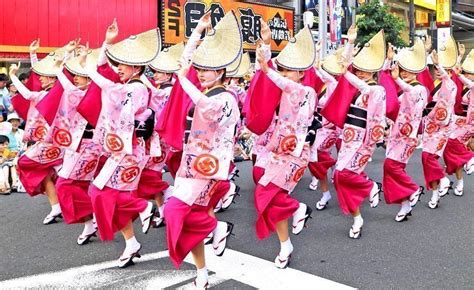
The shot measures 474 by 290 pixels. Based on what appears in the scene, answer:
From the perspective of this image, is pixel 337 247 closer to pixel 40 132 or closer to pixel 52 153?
pixel 52 153

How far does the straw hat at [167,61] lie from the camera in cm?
557

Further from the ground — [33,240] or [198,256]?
[198,256]

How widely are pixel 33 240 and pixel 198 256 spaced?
2281 millimetres

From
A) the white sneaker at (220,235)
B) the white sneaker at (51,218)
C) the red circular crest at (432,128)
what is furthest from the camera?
the red circular crest at (432,128)

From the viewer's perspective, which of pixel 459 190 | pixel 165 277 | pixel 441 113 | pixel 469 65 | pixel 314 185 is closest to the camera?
pixel 165 277

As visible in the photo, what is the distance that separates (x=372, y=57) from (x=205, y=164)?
2443 mm

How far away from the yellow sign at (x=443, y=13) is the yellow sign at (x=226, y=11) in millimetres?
6691

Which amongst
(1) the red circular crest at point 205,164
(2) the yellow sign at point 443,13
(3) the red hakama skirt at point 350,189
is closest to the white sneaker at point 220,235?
(1) the red circular crest at point 205,164

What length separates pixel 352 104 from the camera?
486 cm

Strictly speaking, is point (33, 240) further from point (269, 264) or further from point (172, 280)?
point (269, 264)

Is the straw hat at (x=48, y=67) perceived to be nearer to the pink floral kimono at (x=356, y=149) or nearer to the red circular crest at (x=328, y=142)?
the pink floral kimono at (x=356, y=149)

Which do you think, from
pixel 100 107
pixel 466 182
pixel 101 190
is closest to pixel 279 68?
pixel 100 107

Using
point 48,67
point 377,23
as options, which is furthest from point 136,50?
point 377,23

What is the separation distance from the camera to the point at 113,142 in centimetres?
397
